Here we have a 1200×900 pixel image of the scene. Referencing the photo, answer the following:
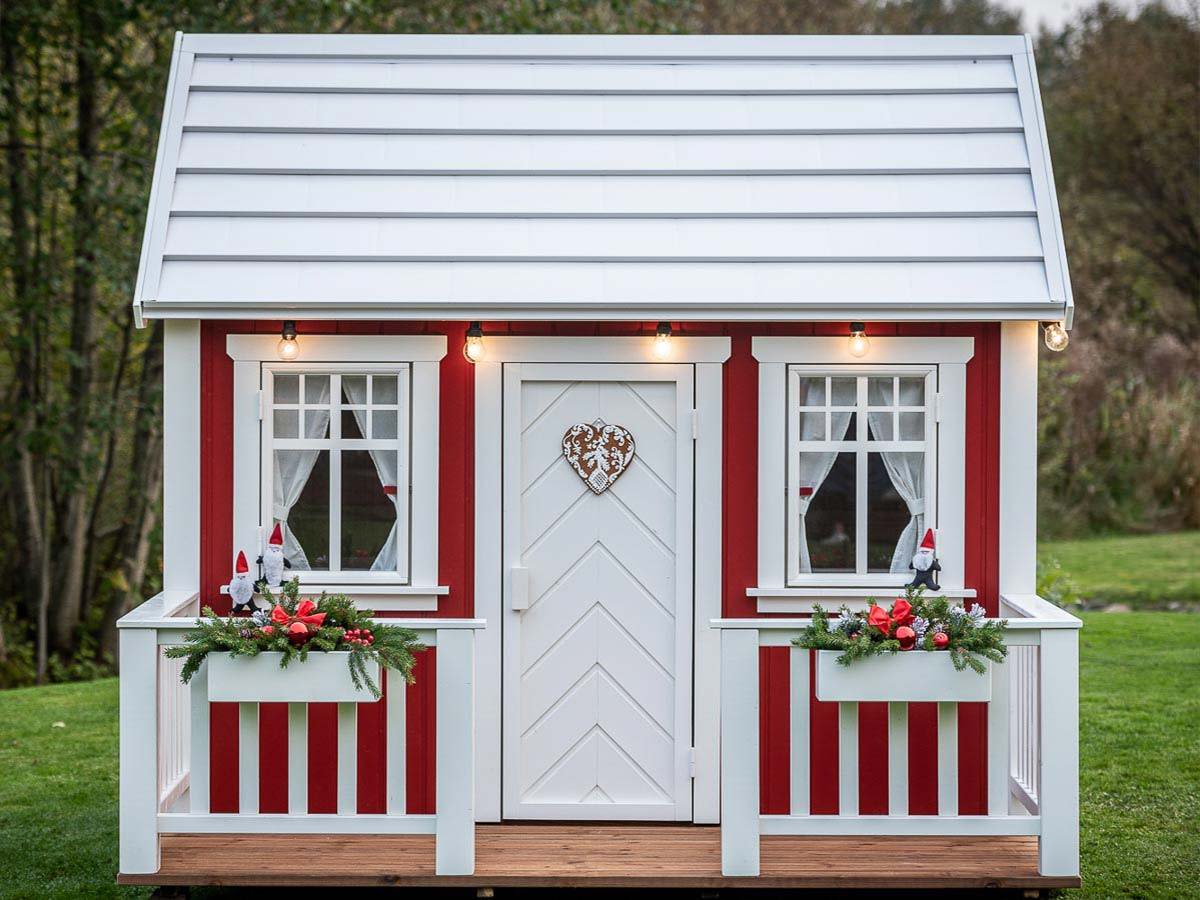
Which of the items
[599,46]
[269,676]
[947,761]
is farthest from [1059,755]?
[599,46]

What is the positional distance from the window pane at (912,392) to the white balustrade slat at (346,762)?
9.43 feet

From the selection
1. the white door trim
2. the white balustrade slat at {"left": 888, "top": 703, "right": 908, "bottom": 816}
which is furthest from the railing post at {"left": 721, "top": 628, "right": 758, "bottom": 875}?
the white door trim

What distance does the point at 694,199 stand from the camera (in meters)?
6.24

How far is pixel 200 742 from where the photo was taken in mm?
5348

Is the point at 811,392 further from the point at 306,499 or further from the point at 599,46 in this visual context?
the point at 306,499

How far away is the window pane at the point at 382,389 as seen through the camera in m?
6.11

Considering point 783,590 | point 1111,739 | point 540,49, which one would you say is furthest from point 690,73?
point 1111,739

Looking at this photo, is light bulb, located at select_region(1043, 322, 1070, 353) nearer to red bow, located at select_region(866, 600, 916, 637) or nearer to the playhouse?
the playhouse

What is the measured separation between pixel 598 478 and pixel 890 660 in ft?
5.34

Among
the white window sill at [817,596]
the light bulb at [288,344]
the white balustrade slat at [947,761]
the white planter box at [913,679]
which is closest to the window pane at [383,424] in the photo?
the light bulb at [288,344]

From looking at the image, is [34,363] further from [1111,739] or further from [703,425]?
[1111,739]

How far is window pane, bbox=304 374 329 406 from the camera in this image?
6.10 metres

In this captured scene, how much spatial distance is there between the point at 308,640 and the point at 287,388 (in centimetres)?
138

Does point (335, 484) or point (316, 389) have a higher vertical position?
point (316, 389)
